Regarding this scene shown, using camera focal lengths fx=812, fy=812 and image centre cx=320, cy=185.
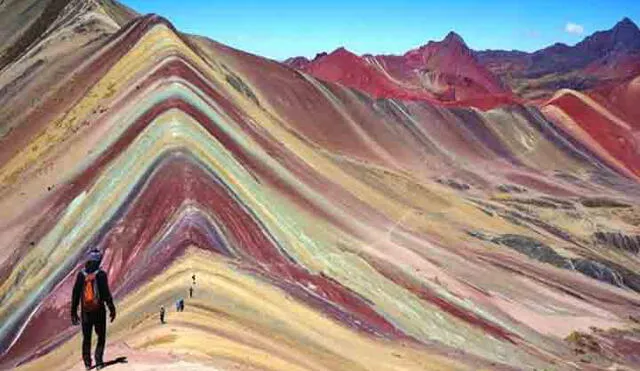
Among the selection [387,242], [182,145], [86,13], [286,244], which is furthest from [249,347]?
[86,13]

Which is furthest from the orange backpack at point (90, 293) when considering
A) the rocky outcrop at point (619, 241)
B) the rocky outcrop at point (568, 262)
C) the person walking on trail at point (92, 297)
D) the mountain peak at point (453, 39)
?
the mountain peak at point (453, 39)

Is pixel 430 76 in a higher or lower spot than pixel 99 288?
higher

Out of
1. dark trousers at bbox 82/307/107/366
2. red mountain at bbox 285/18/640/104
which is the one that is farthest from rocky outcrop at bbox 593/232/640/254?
dark trousers at bbox 82/307/107/366

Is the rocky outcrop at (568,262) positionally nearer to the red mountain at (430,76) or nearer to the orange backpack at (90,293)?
the orange backpack at (90,293)

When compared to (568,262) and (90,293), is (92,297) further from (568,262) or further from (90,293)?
(568,262)

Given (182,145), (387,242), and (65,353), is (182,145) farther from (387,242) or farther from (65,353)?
(65,353)

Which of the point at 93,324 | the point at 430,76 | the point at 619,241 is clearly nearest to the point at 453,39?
the point at 430,76

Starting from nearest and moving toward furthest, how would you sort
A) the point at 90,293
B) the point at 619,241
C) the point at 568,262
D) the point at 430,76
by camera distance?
the point at 90,293, the point at 568,262, the point at 619,241, the point at 430,76

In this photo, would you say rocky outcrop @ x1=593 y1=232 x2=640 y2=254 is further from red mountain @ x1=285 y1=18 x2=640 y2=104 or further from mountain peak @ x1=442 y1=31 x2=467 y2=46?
mountain peak @ x1=442 y1=31 x2=467 y2=46

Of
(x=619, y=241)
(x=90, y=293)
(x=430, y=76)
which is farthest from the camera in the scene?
(x=430, y=76)
